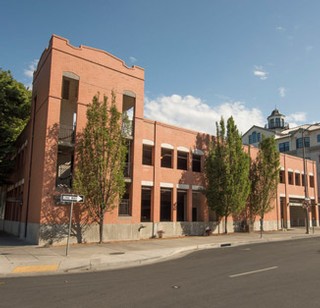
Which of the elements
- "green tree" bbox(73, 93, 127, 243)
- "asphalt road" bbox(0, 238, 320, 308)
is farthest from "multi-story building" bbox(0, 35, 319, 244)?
"asphalt road" bbox(0, 238, 320, 308)

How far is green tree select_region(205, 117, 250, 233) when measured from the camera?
88.5 feet

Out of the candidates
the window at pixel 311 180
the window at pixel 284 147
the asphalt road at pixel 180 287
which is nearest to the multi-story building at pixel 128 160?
the asphalt road at pixel 180 287

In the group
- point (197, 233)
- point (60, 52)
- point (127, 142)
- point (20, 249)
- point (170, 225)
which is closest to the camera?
point (20, 249)

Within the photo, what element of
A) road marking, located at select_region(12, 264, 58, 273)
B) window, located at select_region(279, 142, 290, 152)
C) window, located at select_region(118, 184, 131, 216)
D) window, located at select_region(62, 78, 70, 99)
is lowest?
road marking, located at select_region(12, 264, 58, 273)

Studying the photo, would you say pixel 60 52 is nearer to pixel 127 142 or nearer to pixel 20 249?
pixel 127 142

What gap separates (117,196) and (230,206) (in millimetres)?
10345

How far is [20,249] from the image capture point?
17.3 m

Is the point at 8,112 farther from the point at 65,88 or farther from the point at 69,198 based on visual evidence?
the point at 69,198

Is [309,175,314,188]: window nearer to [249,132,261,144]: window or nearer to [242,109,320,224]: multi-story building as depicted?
[242,109,320,224]: multi-story building

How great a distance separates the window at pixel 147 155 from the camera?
1000 inches

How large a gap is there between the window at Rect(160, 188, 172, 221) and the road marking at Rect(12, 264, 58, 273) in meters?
13.9

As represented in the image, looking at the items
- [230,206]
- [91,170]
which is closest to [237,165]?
[230,206]

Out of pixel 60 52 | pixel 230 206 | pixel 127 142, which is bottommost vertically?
pixel 230 206

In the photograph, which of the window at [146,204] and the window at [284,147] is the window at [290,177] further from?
the window at [146,204]
